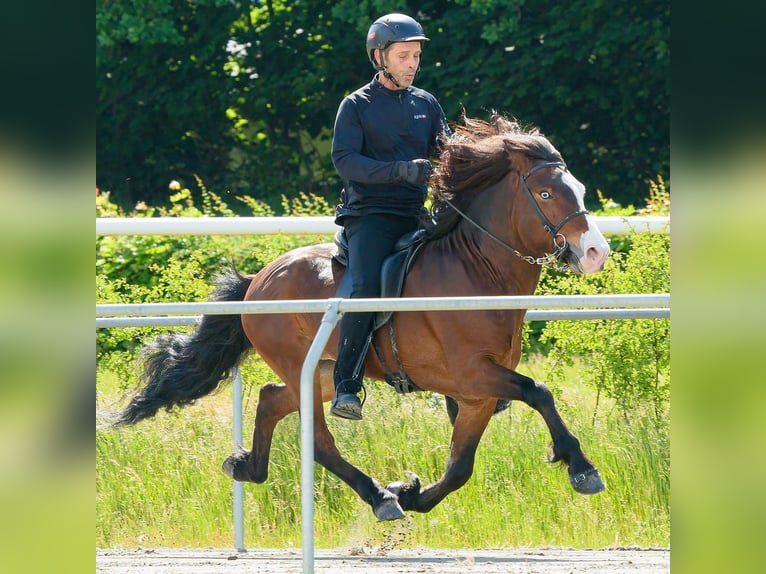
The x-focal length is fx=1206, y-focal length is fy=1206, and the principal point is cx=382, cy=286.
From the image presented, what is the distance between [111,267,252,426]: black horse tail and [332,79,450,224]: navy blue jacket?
97cm

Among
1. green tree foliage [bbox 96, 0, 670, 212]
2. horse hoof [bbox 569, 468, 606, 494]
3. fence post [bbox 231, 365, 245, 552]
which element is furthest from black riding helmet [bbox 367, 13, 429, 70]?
green tree foliage [bbox 96, 0, 670, 212]

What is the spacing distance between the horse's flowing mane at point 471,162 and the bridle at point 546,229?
7cm

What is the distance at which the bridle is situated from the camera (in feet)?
15.8

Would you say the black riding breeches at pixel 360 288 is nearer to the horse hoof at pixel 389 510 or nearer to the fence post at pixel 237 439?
the horse hoof at pixel 389 510

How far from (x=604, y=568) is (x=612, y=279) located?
2.19 m

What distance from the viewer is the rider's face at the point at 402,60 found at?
5.22 metres

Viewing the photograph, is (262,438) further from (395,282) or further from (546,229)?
(546,229)

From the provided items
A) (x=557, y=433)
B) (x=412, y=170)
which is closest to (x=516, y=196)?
(x=412, y=170)

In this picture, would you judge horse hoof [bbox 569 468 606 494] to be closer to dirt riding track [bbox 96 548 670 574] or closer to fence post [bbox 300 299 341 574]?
dirt riding track [bbox 96 548 670 574]

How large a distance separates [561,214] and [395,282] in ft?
2.52

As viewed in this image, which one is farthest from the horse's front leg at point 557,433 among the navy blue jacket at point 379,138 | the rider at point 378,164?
the navy blue jacket at point 379,138
